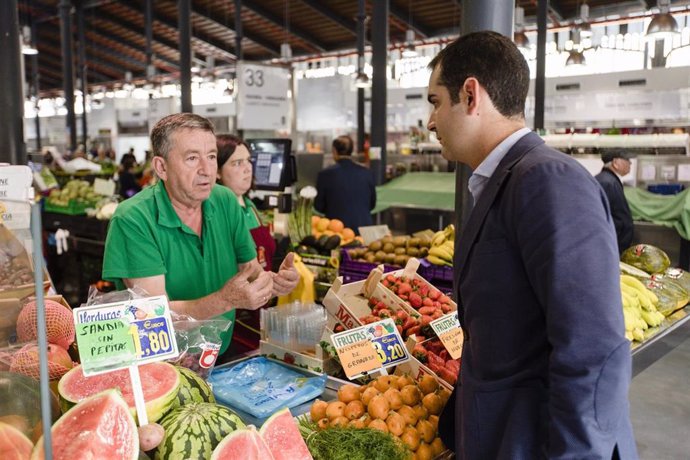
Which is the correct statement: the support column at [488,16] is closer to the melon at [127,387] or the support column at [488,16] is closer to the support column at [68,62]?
the melon at [127,387]

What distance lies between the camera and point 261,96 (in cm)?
714

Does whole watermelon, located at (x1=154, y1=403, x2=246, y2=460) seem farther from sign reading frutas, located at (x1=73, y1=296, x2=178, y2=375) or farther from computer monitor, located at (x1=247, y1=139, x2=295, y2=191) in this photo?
computer monitor, located at (x1=247, y1=139, x2=295, y2=191)

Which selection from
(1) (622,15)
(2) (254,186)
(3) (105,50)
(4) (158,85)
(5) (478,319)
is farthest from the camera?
(4) (158,85)

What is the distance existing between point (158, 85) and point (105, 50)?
3.51 meters

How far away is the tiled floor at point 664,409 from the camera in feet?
12.9

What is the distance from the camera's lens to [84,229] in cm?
688

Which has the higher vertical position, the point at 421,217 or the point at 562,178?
the point at 562,178

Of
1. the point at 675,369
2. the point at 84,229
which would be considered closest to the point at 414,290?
the point at 675,369

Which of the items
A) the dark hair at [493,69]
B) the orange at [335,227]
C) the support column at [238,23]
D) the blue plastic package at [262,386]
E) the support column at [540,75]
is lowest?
the blue plastic package at [262,386]

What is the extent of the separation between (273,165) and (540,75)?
9326 millimetres

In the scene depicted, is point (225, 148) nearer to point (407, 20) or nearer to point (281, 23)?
point (407, 20)

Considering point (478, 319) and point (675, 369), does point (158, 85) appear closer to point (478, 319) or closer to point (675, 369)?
point (675, 369)

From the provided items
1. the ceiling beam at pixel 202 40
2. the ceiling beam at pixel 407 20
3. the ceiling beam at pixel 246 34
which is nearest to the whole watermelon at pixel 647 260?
the ceiling beam at pixel 407 20

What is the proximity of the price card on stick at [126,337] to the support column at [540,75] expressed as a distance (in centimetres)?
1212
